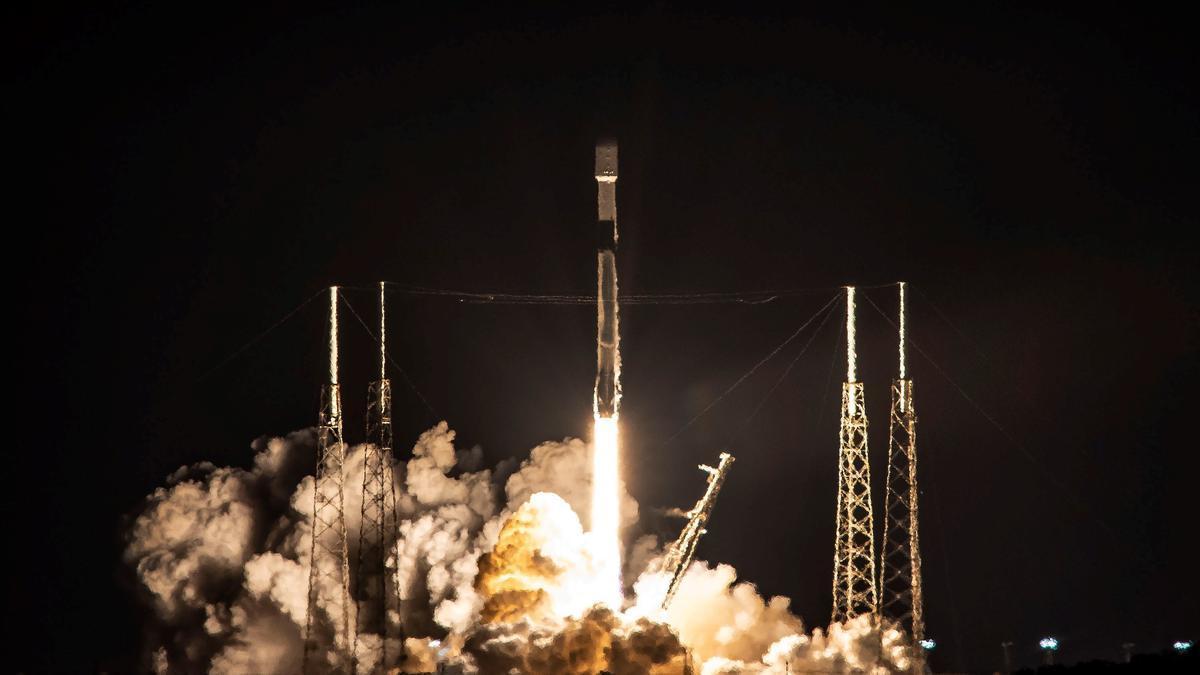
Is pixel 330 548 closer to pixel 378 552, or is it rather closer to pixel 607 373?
pixel 378 552

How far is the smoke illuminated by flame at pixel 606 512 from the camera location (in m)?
64.7

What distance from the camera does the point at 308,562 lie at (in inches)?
2894

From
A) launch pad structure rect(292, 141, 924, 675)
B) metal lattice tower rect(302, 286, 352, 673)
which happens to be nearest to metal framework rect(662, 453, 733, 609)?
launch pad structure rect(292, 141, 924, 675)

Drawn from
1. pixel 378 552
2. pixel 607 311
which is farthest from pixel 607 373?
pixel 378 552

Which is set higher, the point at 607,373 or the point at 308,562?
the point at 607,373

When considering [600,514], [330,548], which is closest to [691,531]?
[600,514]

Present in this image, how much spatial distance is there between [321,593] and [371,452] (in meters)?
4.33

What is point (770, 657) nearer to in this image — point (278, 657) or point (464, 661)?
point (464, 661)

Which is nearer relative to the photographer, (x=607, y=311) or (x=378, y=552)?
(x=607, y=311)

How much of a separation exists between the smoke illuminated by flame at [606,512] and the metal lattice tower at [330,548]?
681cm

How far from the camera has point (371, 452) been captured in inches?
2886

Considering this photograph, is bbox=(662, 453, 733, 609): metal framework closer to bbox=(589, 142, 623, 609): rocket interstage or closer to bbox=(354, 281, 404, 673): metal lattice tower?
bbox=(589, 142, 623, 609): rocket interstage

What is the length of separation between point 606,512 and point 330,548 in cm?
1111

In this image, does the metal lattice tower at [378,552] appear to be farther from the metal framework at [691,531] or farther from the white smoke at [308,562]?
the metal framework at [691,531]
